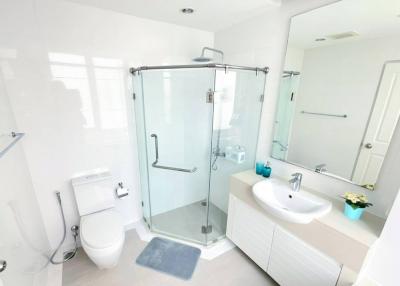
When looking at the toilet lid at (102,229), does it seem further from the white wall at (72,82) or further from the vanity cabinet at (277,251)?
the vanity cabinet at (277,251)

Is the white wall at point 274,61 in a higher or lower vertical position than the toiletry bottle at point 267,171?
higher

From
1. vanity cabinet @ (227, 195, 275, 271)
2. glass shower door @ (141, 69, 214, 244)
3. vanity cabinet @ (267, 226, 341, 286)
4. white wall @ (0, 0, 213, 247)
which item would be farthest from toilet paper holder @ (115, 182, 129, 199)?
vanity cabinet @ (267, 226, 341, 286)

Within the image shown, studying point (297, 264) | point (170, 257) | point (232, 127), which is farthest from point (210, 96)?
point (170, 257)

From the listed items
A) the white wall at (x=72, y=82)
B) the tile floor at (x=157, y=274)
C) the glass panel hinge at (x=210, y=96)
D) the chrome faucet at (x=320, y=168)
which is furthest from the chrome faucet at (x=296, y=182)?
the white wall at (x=72, y=82)

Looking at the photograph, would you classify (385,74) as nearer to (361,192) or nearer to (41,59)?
(361,192)

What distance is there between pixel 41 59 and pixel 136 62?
0.81 m

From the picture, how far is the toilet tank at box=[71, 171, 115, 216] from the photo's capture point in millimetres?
1873

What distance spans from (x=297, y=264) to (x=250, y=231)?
1.52ft

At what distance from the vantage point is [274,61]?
1.83 meters

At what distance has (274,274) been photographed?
5.38ft

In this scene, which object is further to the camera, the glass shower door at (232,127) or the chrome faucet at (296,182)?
the glass shower door at (232,127)

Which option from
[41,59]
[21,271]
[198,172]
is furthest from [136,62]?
[21,271]

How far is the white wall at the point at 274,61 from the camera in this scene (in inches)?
50.2

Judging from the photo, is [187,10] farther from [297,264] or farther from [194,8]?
[297,264]
